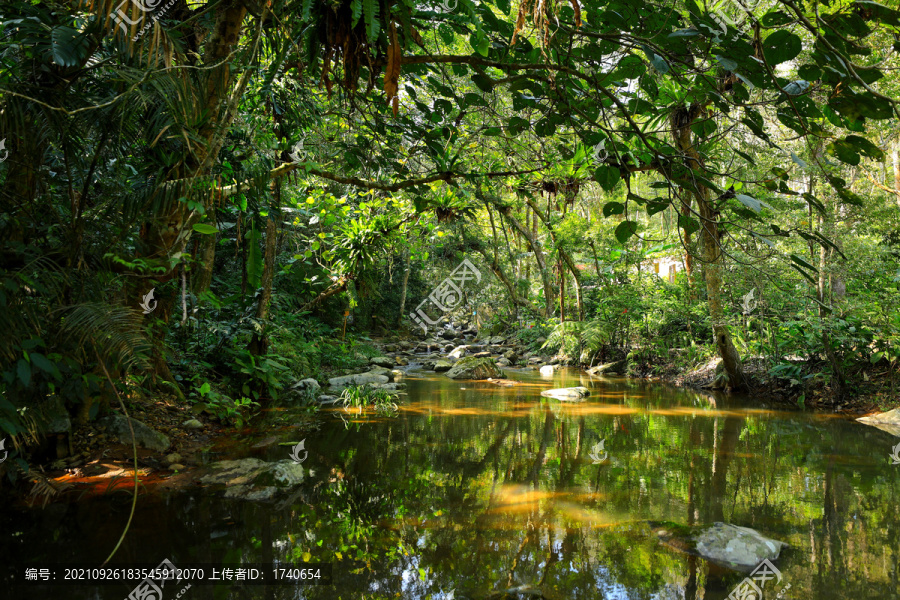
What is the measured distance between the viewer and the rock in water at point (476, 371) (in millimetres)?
10078

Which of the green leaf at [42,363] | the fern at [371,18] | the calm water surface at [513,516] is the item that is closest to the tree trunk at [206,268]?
the calm water surface at [513,516]

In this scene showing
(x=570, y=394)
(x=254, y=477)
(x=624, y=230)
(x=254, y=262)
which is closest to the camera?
(x=624, y=230)

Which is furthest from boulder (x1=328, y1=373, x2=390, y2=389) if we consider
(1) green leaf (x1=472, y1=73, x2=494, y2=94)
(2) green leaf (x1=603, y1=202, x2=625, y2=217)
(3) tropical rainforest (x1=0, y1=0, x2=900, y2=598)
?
(2) green leaf (x1=603, y1=202, x2=625, y2=217)

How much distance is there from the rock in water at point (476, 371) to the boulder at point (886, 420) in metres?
5.95

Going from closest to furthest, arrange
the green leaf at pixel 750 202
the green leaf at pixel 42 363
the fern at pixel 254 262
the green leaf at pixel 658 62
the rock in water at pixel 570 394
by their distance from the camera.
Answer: the green leaf at pixel 750 202
the green leaf at pixel 658 62
the green leaf at pixel 42 363
the fern at pixel 254 262
the rock in water at pixel 570 394

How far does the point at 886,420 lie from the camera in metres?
5.91

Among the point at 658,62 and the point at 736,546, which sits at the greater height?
the point at 658,62

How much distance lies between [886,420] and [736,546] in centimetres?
515

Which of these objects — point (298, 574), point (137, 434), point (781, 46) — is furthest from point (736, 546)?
point (137, 434)

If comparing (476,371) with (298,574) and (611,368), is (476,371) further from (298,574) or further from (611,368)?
(298,574)

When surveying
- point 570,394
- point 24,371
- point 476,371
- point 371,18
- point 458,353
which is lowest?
point 570,394

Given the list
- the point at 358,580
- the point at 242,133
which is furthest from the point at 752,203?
the point at 242,133

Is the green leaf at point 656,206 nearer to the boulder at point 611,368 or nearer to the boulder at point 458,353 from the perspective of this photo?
the boulder at point 611,368

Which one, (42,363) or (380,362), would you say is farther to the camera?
(380,362)
